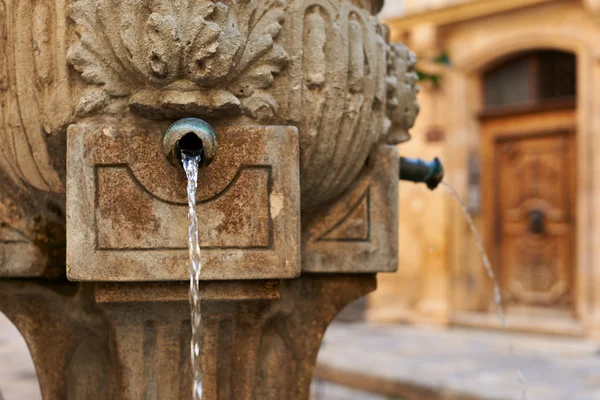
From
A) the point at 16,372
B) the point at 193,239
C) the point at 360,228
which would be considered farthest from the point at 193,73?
the point at 16,372

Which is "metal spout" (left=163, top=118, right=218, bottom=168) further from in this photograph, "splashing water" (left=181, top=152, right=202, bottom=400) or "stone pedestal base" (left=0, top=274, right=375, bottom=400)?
"stone pedestal base" (left=0, top=274, right=375, bottom=400)

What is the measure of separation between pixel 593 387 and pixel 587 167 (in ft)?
6.80

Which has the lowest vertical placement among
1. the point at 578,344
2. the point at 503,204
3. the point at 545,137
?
the point at 578,344

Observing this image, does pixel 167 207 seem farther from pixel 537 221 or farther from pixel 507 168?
pixel 507 168

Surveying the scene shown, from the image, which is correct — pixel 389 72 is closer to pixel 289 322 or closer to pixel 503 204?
pixel 289 322

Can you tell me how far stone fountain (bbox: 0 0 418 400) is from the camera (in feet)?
4.22

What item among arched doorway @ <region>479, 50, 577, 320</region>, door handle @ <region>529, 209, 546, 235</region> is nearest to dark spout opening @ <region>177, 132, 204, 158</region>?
arched doorway @ <region>479, 50, 577, 320</region>

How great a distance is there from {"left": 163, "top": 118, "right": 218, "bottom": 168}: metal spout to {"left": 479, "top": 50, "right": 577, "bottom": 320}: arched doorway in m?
4.68

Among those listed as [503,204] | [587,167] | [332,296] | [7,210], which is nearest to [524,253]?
[503,204]

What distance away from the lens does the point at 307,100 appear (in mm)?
1379

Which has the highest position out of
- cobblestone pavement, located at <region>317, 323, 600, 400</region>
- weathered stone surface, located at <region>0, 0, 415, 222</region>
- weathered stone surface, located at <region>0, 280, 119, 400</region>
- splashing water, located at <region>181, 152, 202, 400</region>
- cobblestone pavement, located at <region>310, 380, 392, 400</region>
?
weathered stone surface, located at <region>0, 0, 415, 222</region>

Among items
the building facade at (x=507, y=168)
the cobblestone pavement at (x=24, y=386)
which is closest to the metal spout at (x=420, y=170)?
the cobblestone pavement at (x=24, y=386)

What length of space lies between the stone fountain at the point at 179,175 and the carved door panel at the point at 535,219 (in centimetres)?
431

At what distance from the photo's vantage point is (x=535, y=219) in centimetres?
555
